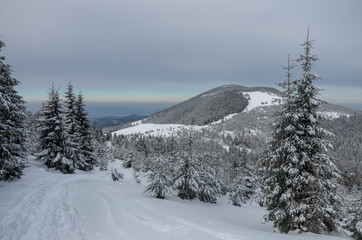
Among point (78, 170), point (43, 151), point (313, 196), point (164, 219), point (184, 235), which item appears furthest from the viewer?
point (78, 170)

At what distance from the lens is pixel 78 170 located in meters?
24.3

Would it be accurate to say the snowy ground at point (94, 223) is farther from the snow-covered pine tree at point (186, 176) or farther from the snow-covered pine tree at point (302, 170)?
the snow-covered pine tree at point (186, 176)

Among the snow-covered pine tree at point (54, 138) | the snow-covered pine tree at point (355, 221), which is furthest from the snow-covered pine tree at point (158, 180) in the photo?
the snow-covered pine tree at point (355, 221)

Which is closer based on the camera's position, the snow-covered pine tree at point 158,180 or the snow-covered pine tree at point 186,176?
the snow-covered pine tree at point 158,180

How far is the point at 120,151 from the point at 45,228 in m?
76.3

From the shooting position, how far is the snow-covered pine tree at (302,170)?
979 centimetres

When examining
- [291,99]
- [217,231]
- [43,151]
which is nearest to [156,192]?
[217,231]

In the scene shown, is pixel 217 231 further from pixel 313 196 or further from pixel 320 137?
pixel 320 137

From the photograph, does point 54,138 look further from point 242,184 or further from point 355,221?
point 355,221

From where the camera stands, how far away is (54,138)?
21.5 meters

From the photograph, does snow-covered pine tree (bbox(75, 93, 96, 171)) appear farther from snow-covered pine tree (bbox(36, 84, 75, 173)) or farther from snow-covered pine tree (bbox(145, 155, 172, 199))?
snow-covered pine tree (bbox(145, 155, 172, 199))

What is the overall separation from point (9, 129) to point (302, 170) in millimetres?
18317

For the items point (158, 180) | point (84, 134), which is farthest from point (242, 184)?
point (84, 134)

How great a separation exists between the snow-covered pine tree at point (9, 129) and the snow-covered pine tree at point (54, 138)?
16.9 ft
